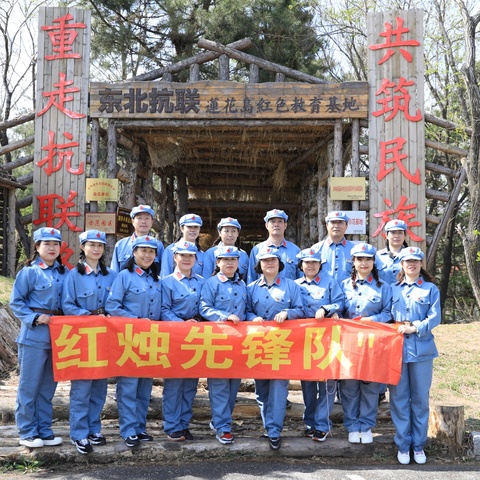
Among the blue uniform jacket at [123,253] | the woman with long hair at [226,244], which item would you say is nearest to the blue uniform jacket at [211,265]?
the woman with long hair at [226,244]

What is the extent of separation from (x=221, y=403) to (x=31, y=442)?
1630 millimetres

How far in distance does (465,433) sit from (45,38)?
28.5 feet

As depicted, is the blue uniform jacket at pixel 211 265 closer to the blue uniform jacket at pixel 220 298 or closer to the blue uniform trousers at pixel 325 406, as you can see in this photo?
the blue uniform jacket at pixel 220 298

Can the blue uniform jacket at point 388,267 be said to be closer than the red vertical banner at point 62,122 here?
Yes

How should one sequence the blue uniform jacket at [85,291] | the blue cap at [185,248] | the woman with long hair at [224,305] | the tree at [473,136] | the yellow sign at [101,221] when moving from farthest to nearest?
the tree at [473,136], the yellow sign at [101,221], the blue cap at [185,248], the woman with long hair at [224,305], the blue uniform jacket at [85,291]

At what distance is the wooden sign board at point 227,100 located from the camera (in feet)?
30.3

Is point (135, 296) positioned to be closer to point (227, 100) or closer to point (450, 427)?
point (450, 427)

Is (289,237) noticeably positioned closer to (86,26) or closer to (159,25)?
(159,25)

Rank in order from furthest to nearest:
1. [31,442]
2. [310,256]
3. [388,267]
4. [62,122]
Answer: [62,122] < [388,267] < [310,256] < [31,442]

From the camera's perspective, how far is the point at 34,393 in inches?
189

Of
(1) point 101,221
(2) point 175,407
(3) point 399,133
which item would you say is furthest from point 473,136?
(2) point 175,407

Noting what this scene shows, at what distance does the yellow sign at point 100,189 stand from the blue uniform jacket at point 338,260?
181 inches

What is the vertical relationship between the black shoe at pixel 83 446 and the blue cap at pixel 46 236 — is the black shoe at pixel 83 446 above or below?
below

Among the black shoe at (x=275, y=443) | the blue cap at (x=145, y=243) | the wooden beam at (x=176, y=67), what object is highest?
the wooden beam at (x=176, y=67)
